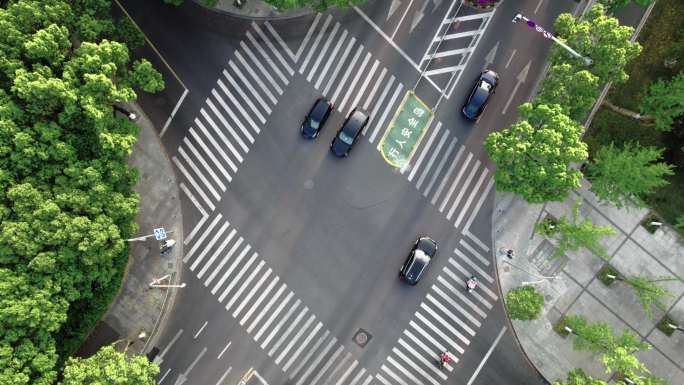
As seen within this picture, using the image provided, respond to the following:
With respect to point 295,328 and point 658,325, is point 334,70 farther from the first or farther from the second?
point 658,325

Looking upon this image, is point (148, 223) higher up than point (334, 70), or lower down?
lower down

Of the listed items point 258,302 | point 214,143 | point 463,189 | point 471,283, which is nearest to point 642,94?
point 463,189

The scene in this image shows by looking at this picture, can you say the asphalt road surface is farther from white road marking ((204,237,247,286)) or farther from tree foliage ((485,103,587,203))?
tree foliage ((485,103,587,203))

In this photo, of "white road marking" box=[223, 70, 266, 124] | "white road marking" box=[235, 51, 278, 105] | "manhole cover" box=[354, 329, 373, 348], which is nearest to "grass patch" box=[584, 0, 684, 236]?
"manhole cover" box=[354, 329, 373, 348]

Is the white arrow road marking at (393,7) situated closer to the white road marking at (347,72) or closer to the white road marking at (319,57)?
the white road marking at (347,72)

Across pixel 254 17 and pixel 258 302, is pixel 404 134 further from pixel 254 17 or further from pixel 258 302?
pixel 258 302

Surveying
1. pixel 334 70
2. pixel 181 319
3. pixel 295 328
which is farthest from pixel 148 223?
pixel 334 70
